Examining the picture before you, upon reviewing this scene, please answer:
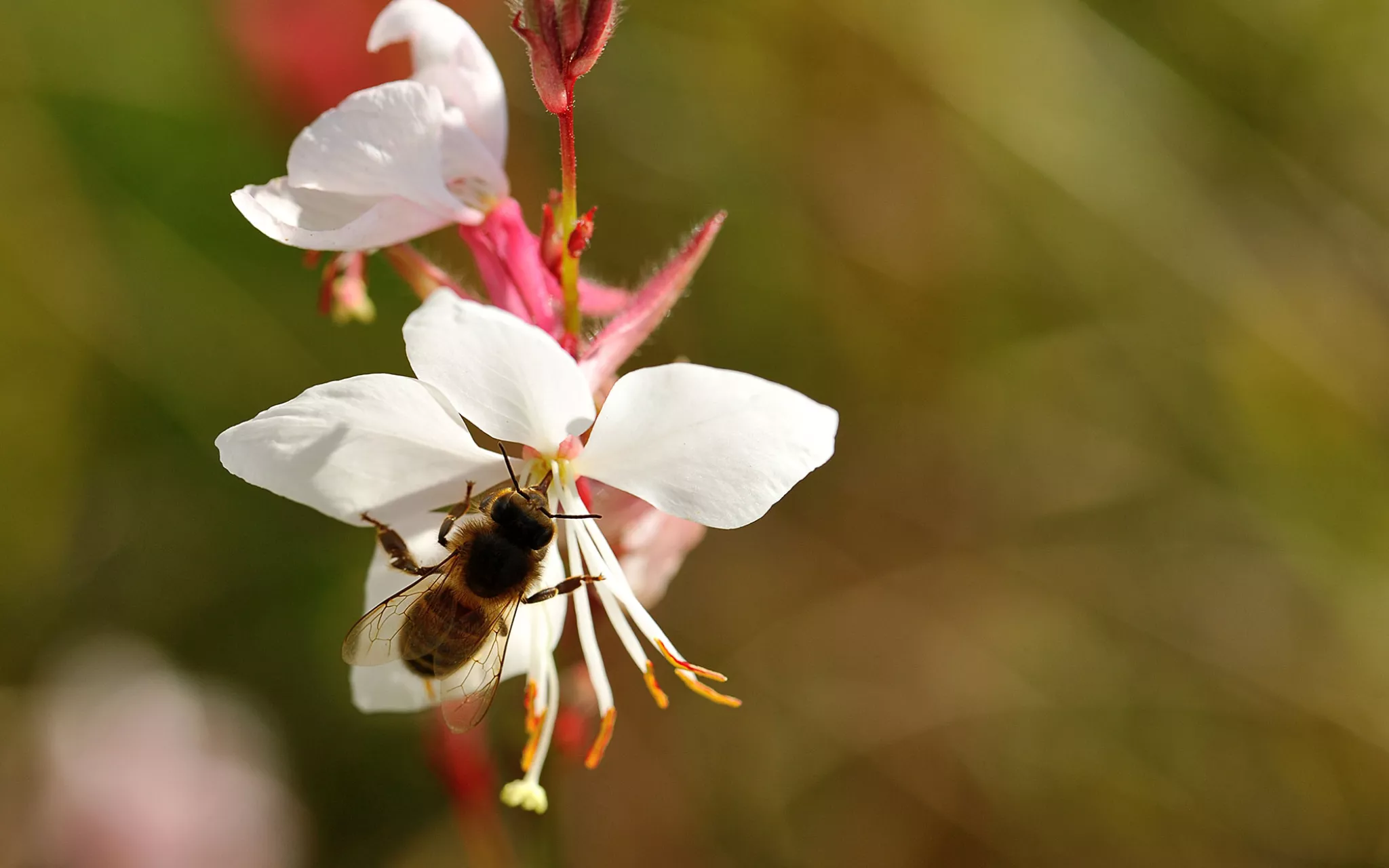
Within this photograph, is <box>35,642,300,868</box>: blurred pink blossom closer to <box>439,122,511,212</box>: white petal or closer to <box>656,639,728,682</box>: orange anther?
<box>656,639,728,682</box>: orange anther

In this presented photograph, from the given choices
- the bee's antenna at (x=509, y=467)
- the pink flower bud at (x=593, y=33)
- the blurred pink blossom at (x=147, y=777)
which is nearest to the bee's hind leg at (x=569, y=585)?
the bee's antenna at (x=509, y=467)

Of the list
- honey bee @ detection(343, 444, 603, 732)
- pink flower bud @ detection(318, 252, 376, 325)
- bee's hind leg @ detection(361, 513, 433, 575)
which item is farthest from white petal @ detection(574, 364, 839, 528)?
pink flower bud @ detection(318, 252, 376, 325)

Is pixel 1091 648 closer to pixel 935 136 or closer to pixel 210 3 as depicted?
pixel 935 136

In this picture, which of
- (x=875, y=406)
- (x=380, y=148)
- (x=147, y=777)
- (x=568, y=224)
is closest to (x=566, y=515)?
(x=568, y=224)

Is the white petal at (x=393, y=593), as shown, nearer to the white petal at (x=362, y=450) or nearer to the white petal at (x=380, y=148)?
the white petal at (x=362, y=450)

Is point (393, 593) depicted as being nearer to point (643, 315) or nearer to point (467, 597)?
point (467, 597)
